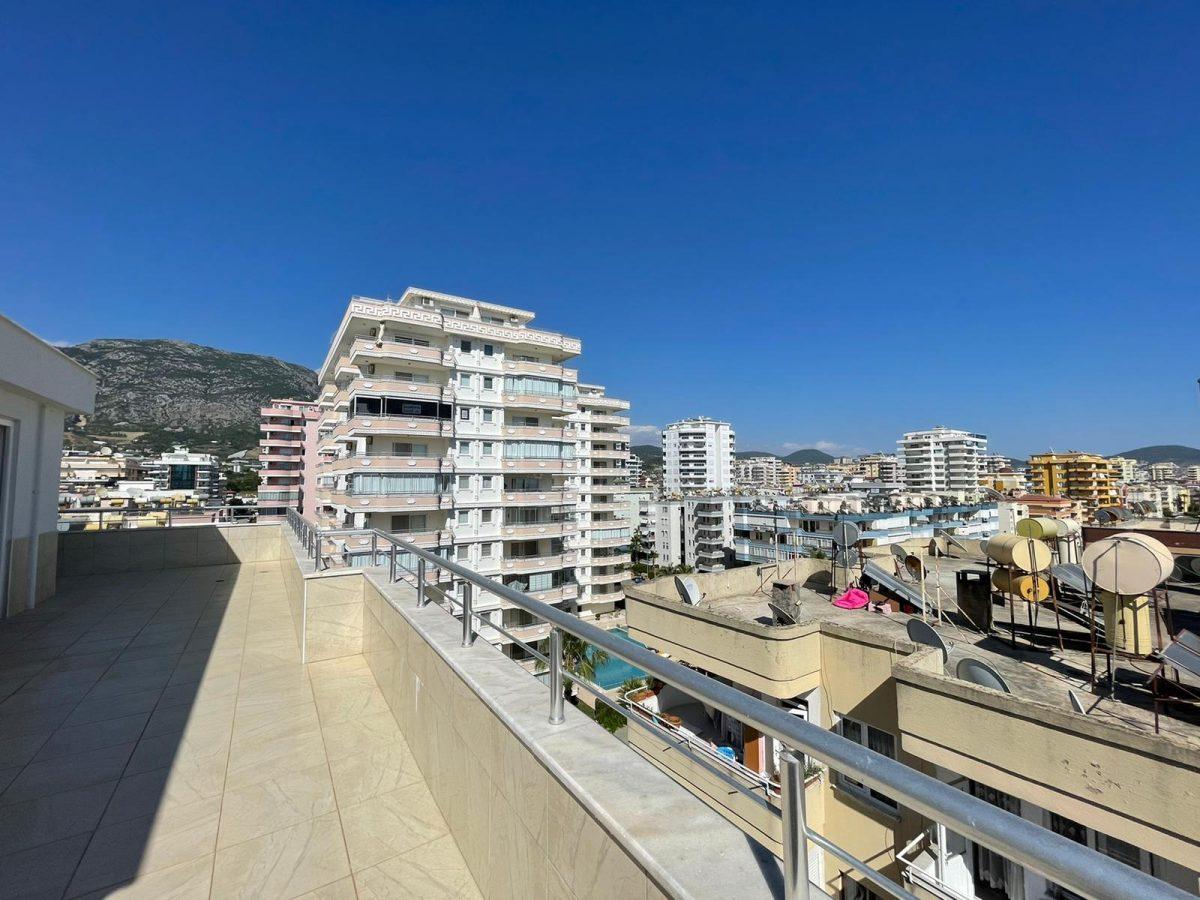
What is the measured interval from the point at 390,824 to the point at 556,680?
Result: 1.68m

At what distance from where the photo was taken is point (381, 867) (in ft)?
8.52

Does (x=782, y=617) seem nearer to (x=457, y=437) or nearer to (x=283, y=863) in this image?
(x=283, y=863)

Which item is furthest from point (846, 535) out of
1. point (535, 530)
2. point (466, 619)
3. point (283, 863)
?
point (535, 530)

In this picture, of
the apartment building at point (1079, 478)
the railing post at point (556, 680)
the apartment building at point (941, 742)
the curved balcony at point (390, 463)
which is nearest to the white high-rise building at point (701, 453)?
the apartment building at point (1079, 478)

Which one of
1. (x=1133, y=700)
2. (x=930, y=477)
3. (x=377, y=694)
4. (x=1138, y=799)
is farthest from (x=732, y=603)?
(x=930, y=477)

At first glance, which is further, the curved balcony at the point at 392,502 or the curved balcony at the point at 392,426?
the curved balcony at the point at 392,426

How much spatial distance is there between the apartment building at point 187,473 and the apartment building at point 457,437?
66.1 meters

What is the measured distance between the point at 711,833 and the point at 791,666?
263 inches

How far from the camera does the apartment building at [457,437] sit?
24531 mm

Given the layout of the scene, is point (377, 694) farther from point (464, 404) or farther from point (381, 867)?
point (464, 404)

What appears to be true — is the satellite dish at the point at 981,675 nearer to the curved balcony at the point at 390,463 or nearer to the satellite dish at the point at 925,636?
the satellite dish at the point at 925,636

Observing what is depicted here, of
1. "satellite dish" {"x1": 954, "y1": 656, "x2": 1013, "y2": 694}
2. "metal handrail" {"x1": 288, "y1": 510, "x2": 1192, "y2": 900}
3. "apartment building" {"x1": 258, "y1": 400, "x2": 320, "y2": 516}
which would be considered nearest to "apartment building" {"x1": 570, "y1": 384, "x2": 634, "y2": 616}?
"apartment building" {"x1": 258, "y1": 400, "x2": 320, "y2": 516}

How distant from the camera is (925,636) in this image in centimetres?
676

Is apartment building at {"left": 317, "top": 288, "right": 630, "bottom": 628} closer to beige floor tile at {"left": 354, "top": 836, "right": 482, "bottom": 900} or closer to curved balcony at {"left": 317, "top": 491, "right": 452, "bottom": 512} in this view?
curved balcony at {"left": 317, "top": 491, "right": 452, "bottom": 512}
